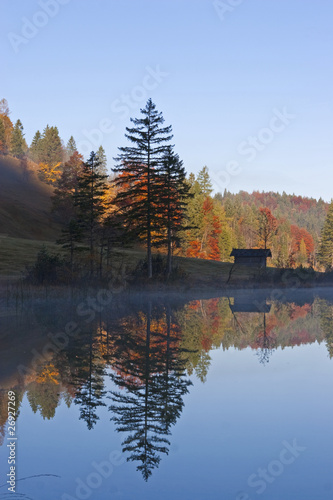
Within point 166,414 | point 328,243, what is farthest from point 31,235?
point 166,414

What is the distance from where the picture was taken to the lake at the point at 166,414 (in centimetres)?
565

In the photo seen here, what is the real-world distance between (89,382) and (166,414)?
8.95 ft

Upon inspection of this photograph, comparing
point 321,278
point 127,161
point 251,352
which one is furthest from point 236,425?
point 321,278

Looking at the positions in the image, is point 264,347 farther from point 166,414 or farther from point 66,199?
point 66,199

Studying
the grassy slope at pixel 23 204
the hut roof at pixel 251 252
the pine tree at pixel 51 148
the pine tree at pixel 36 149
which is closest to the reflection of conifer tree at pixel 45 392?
the grassy slope at pixel 23 204

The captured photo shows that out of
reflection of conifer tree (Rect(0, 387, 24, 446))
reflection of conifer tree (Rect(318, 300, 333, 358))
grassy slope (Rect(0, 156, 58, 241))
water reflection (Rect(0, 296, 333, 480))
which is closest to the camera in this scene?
reflection of conifer tree (Rect(0, 387, 24, 446))

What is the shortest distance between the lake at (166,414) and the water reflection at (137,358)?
0.03 metres

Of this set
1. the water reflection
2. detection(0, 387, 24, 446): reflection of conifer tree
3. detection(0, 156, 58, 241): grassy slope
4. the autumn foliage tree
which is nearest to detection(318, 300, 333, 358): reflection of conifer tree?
the water reflection

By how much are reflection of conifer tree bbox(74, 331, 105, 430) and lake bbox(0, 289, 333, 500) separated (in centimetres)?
3

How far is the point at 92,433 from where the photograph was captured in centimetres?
731

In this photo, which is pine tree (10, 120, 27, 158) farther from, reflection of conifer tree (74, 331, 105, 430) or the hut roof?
reflection of conifer tree (74, 331, 105, 430)

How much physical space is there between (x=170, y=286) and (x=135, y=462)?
33.1 meters

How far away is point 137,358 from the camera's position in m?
12.9

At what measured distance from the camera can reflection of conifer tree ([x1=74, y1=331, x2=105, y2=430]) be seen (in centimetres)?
836
